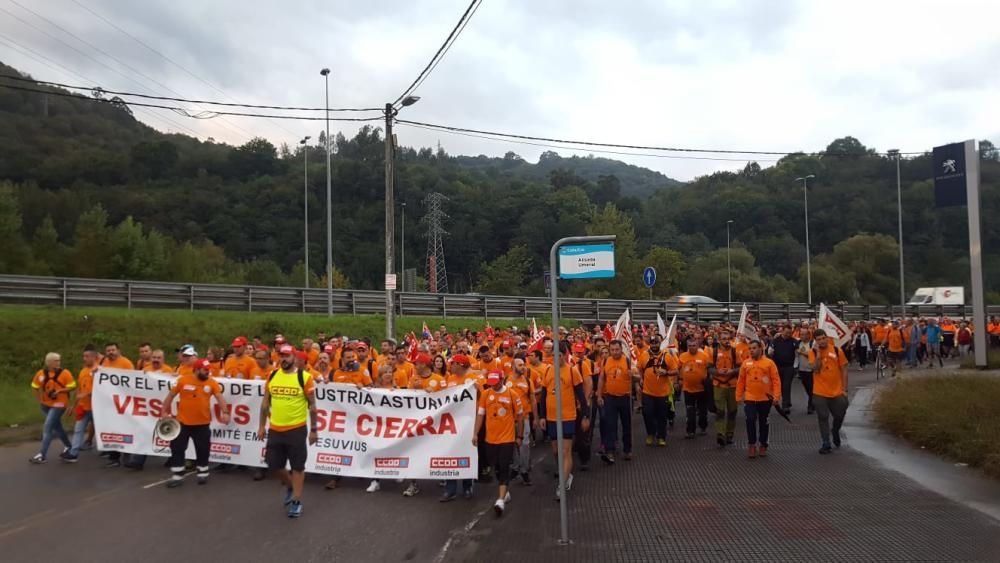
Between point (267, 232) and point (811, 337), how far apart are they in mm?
77108

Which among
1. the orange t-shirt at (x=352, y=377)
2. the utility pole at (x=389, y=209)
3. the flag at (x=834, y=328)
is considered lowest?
the orange t-shirt at (x=352, y=377)

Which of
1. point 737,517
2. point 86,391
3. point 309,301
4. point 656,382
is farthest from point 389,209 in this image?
point 737,517

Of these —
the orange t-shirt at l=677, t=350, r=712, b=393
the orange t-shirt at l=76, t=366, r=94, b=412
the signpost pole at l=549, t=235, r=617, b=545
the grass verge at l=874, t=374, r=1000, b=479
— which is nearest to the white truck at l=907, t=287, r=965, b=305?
the grass verge at l=874, t=374, r=1000, b=479

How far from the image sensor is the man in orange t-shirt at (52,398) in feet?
37.3

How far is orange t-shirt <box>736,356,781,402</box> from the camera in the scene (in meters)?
11.6

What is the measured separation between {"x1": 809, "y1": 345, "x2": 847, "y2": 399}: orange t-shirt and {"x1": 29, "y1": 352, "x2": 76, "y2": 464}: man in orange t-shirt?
11.5m

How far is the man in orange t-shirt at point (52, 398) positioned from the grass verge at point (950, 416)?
1294 cm

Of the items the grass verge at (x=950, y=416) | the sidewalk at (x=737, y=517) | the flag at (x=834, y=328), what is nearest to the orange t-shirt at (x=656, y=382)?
the sidewalk at (x=737, y=517)

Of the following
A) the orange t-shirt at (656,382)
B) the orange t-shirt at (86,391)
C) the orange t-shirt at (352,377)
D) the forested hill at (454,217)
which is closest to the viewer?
the orange t-shirt at (352,377)

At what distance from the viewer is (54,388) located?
37.3 feet

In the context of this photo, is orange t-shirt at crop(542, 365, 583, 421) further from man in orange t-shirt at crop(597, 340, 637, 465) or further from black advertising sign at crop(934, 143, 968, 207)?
black advertising sign at crop(934, 143, 968, 207)

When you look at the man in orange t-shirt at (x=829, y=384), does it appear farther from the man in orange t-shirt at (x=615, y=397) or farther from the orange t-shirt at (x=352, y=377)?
the orange t-shirt at (x=352, y=377)

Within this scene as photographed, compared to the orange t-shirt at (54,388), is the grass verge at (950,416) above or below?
below

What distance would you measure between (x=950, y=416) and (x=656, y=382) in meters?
4.57
